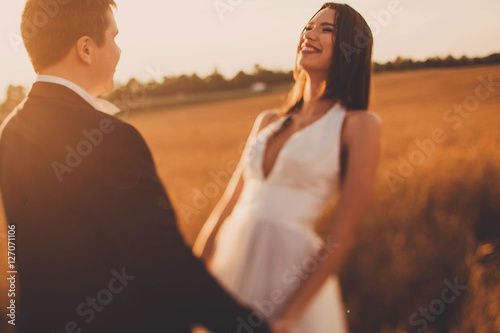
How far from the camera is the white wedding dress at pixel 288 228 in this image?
1.43m

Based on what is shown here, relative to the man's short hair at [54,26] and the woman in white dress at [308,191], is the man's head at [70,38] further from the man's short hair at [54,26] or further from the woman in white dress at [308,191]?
the woman in white dress at [308,191]

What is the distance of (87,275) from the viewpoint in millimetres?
1135

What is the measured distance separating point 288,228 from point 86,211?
68cm

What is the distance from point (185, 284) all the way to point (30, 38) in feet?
2.74

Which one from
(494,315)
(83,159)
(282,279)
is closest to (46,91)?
(83,159)

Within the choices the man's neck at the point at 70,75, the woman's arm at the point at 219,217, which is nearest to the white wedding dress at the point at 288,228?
the woman's arm at the point at 219,217

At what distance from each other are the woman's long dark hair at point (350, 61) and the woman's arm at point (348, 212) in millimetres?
257

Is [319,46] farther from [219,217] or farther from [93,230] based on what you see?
[93,230]

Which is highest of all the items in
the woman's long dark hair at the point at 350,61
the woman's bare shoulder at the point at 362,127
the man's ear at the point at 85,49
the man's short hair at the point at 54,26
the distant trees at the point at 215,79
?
the man's short hair at the point at 54,26

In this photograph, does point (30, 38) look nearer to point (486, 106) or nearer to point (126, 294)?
point (126, 294)

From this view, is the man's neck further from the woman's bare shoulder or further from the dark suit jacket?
the woman's bare shoulder

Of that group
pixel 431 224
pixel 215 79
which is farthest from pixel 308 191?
pixel 215 79

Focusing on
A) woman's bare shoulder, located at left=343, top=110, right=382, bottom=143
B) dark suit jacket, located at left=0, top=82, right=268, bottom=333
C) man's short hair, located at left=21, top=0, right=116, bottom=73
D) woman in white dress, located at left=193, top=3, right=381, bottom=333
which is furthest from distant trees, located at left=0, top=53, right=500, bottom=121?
woman's bare shoulder, located at left=343, top=110, right=382, bottom=143

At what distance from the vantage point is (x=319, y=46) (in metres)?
1.60
